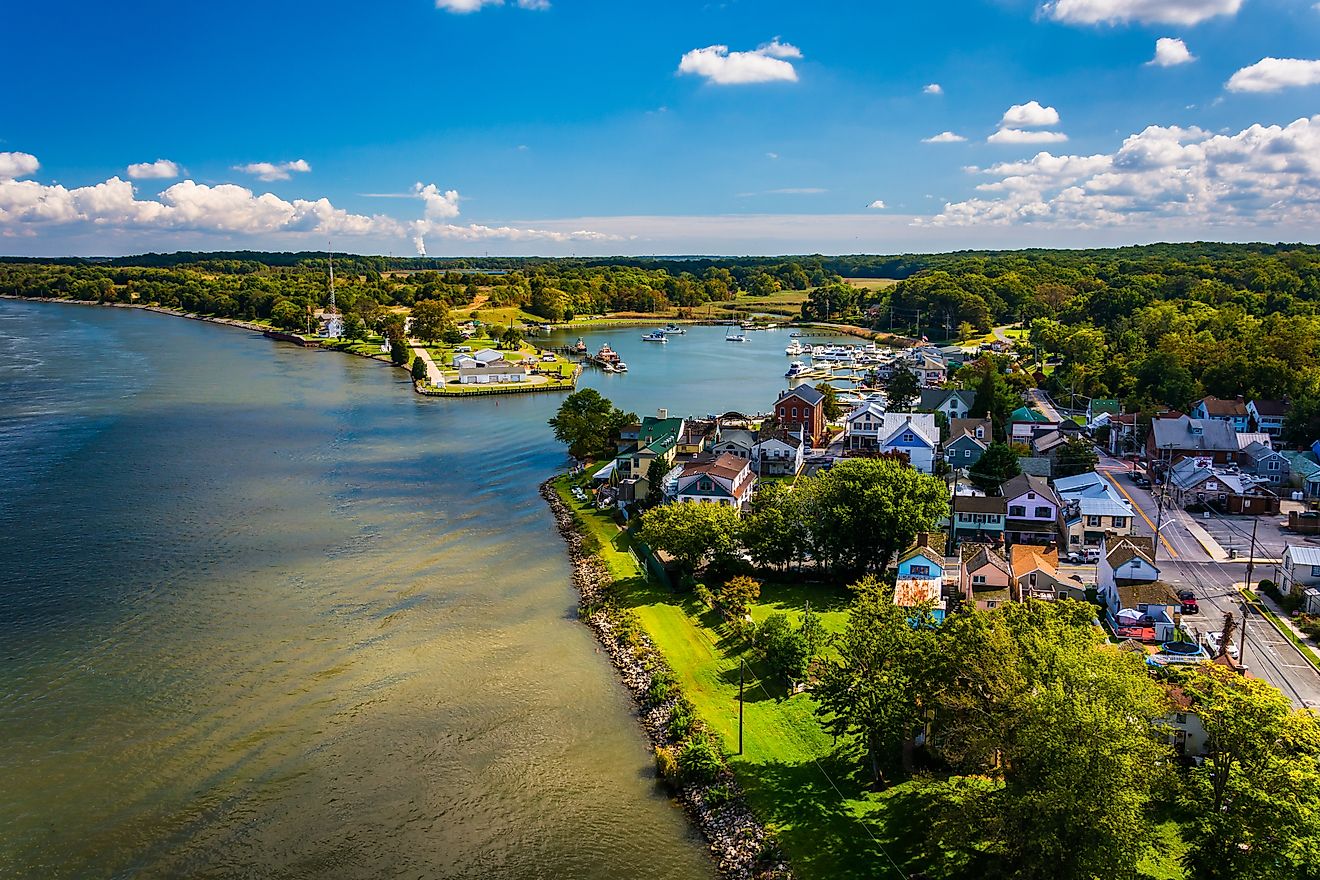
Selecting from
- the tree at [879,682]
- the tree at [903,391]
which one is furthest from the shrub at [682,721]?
the tree at [903,391]

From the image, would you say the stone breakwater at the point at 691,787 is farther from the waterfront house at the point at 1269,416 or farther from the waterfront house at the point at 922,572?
the waterfront house at the point at 1269,416

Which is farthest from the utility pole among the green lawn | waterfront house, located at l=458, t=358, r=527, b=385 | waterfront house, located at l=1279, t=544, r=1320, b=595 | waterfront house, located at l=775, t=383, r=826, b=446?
waterfront house, located at l=458, t=358, r=527, b=385

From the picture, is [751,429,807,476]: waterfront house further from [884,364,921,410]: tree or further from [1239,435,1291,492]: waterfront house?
[1239,435,1291,492]: waterfront house

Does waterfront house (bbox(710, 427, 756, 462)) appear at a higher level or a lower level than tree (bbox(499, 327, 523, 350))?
lower

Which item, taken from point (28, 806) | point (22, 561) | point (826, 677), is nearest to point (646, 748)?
point (826, 677)

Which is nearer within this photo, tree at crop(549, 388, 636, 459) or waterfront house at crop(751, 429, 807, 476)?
waterfront house at crop(751, 429, 807, 476)

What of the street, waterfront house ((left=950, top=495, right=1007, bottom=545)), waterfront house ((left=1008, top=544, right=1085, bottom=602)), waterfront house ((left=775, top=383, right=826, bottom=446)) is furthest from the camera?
waterfront house ((left=775, top=383, right=826, bottom=446))

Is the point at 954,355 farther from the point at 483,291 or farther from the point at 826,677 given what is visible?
the point at 483,291
